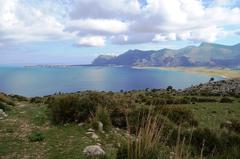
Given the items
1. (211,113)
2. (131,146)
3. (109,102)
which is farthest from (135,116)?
(211,113)

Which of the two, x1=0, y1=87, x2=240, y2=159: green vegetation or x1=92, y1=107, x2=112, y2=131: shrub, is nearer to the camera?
x1=0, y1=87, x2=240, y2=159: green vegetation

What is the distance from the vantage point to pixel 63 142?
7719 millimetres

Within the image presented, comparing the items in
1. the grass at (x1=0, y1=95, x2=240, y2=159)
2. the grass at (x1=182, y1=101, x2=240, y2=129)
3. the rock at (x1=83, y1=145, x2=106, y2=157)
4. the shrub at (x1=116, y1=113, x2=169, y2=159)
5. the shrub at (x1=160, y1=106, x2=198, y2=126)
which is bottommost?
the grass at (x1=182, y1=101, x2=240, y2=129)

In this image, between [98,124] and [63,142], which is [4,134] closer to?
[63,142]

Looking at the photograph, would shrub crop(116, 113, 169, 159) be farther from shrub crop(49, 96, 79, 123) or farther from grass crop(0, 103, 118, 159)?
shrub crop(49, 96, 79, 123)

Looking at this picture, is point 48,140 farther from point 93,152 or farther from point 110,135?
point 93,152

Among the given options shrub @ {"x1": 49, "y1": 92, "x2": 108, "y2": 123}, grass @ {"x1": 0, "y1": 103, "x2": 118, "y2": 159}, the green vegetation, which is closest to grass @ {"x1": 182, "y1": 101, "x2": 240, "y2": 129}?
the green vegetation

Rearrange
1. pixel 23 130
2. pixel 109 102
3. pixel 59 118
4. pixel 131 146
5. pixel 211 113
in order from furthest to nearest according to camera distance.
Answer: pixel 211 113
pixel 109 102
pixel 59 118
pixel 23 130
pixel 131 146

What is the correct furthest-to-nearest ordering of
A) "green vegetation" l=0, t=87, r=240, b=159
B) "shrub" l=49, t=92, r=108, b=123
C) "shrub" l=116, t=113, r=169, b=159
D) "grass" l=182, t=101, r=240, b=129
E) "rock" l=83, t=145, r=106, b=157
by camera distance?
"grass" l=182, t=101, r=240, b=129
"shrub" l=49, t=92, r=108, b=123
"rock" l=83, t=145, r=106, b=157
"green vegetation" l=0, t=87, r=240, b=159
"shrub" l=116, t=113, r=169, b=159

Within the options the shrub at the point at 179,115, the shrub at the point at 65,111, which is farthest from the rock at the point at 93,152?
the shrub at the point at 179,115

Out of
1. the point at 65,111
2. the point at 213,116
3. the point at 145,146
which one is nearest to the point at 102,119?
the point at 65,111

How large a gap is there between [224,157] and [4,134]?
18.4 feet

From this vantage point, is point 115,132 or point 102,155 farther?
point 115,132

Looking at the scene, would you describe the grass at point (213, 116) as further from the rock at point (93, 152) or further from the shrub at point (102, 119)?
the rock at point (93, 152)
